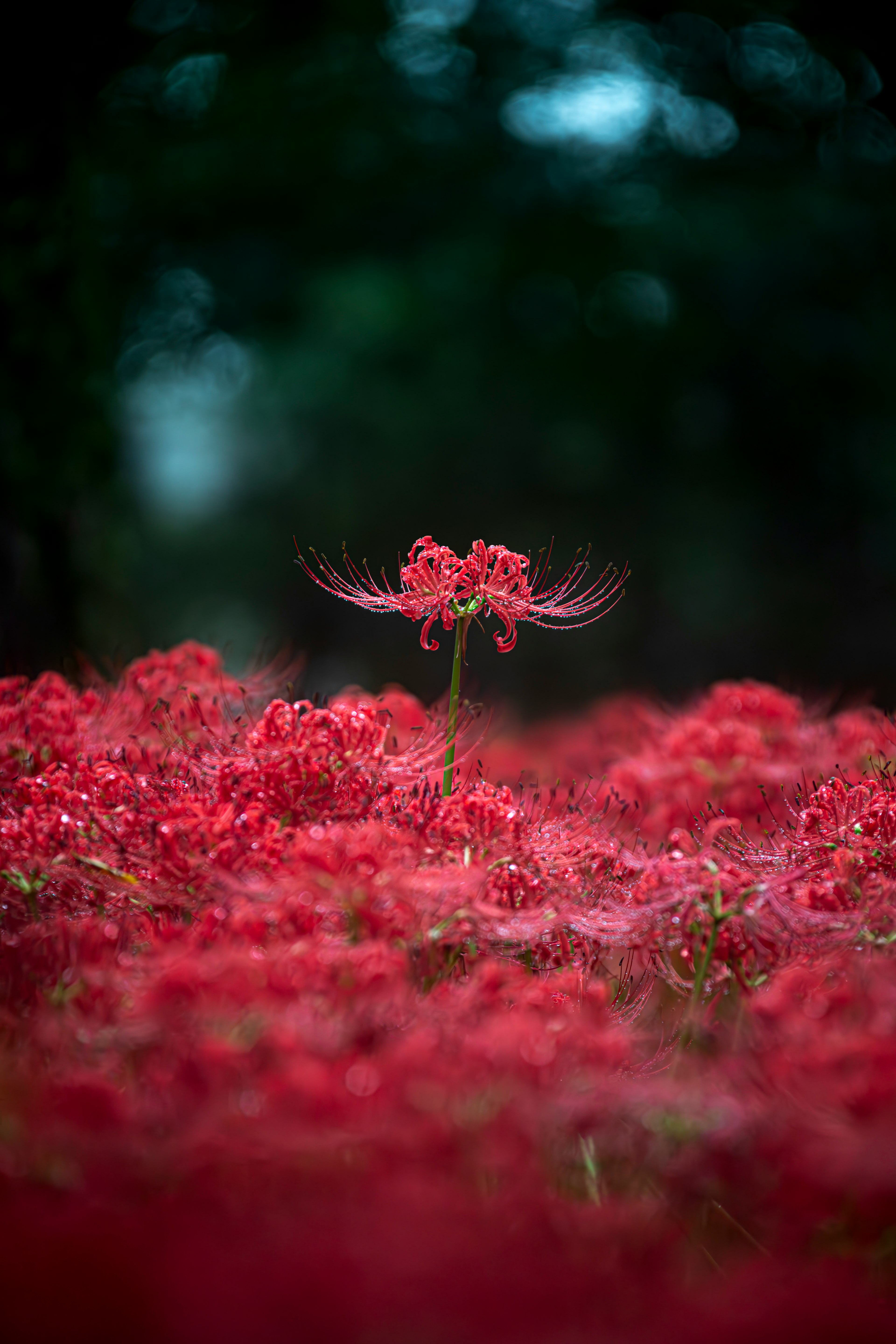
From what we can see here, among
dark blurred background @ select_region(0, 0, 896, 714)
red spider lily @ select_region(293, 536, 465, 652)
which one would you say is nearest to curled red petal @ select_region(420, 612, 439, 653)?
red spider lily @ select_region(293, 536, 465, 652)

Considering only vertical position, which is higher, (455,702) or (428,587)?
(428,587)

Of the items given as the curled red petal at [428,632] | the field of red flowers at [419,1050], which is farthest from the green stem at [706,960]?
the curled red petal at [428,632]

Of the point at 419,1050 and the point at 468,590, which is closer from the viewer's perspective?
the point at 419,1050

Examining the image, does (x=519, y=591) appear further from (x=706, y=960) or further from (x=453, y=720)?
(x=706, y=960)

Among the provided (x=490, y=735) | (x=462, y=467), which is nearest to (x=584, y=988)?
(x=490, y=735)

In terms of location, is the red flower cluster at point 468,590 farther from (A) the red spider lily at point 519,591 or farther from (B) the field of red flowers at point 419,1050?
(B) the field of red flowers at point 419,1050

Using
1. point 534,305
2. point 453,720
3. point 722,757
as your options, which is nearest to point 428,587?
point 453,720

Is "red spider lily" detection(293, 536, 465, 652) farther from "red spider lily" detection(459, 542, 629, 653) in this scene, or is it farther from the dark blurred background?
the dark blurred background
